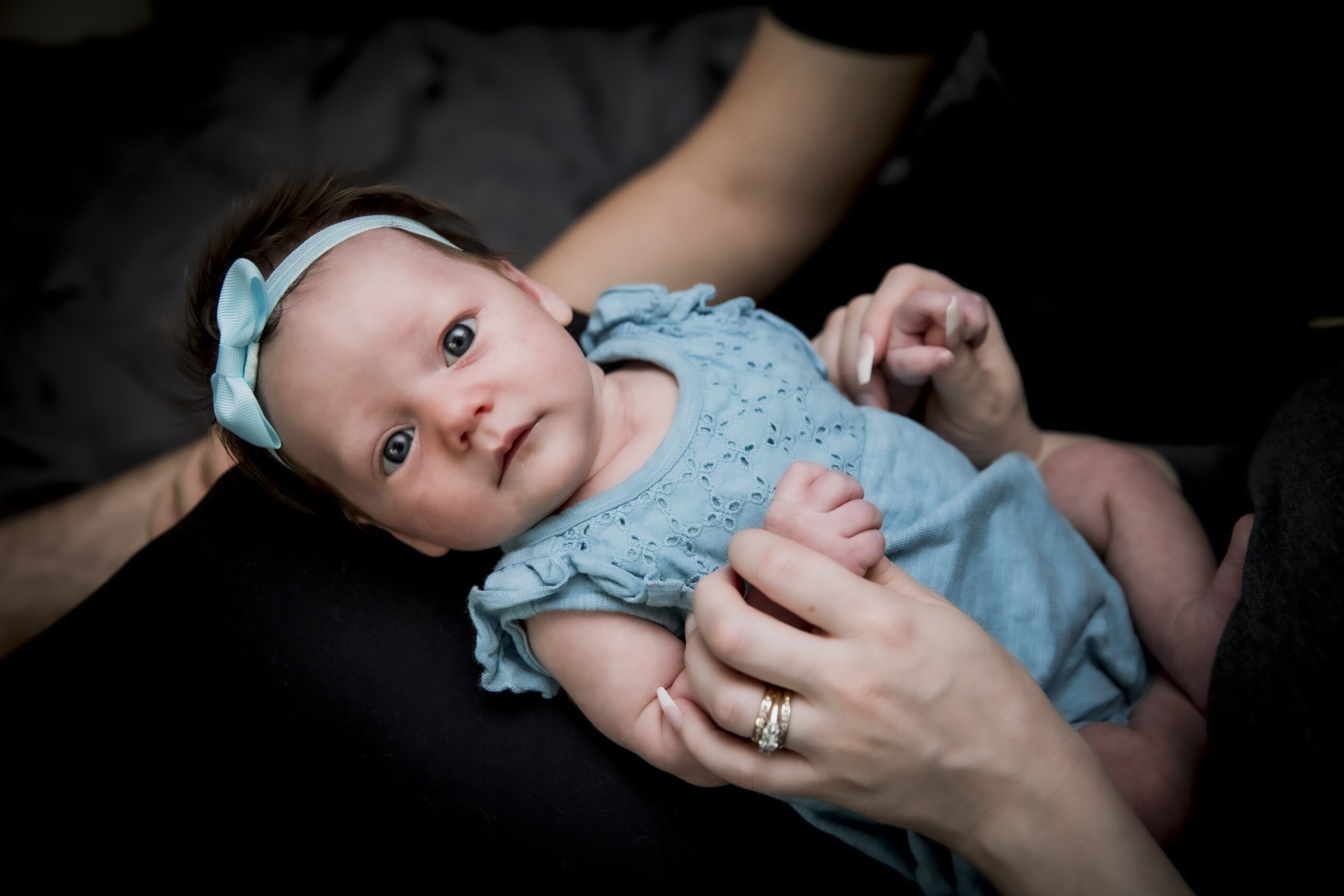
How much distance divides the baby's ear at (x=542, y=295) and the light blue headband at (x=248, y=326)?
21cm

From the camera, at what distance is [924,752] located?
695 millimetres

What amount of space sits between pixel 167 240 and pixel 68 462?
0.60 m

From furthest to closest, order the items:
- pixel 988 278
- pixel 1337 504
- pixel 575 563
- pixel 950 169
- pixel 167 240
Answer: pixel 167 240 → pixel 950 169 → pixel 988 278 → pixel 575 563 → pixel 1337 504

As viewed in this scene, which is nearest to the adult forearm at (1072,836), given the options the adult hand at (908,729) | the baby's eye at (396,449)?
the adult hand at (908,729)

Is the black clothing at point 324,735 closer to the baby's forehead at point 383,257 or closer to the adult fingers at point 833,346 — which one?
the baby's forehead at point 383,257

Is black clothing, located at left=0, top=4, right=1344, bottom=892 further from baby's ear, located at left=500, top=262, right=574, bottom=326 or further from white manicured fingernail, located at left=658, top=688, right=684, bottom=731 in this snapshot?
baby's ear, located at left=500, top=262, right=574, bottom=326

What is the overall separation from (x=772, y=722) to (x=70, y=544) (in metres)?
1.40

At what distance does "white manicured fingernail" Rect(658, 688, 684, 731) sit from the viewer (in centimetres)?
79

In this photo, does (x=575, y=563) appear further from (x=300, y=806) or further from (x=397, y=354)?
(x=300, y=806)

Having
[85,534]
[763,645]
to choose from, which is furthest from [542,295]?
[85,534]

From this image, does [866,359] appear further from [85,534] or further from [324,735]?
[85,534]

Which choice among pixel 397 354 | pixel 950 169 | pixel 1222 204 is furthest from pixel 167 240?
pixel 1222 204

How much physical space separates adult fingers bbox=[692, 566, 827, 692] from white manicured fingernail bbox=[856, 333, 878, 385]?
0.44 meters

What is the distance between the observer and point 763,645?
0.67 m
